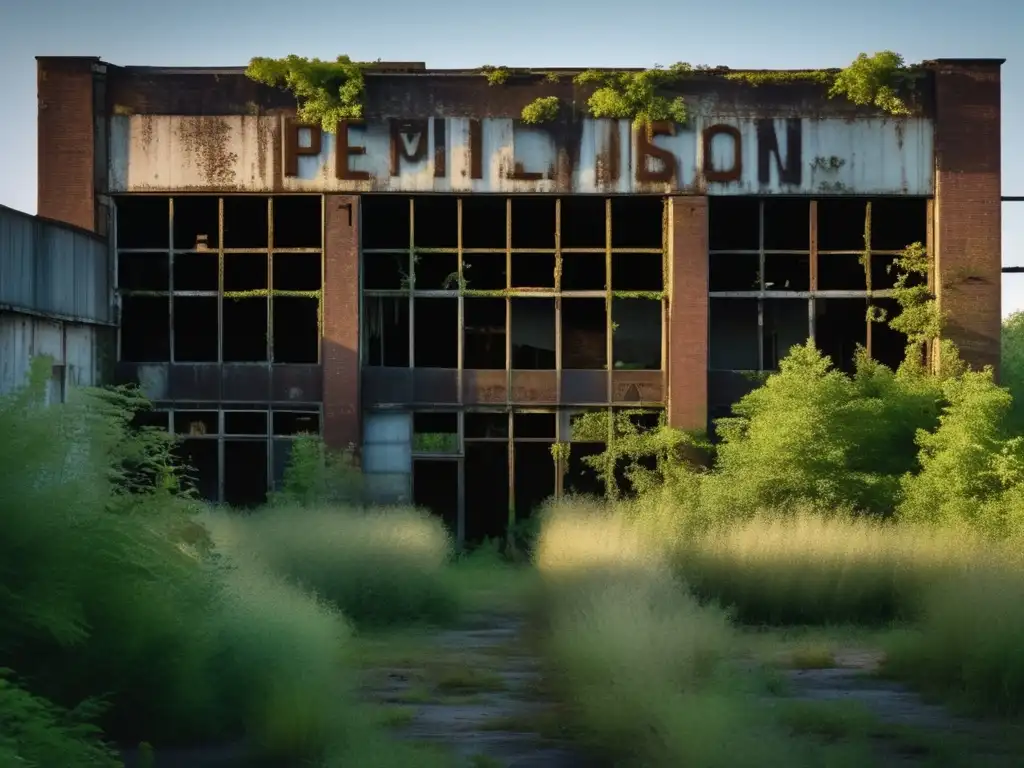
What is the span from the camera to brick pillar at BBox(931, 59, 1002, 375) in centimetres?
3047

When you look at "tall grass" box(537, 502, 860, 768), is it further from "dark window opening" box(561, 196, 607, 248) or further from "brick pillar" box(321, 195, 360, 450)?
"dark window opening" box(561, 196, 607, 248)

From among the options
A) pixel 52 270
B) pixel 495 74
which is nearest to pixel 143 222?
pixel 52 270

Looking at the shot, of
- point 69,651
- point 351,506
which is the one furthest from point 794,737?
point 351,506

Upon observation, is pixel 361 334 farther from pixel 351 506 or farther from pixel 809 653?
pixel 809 653

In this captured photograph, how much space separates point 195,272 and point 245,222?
141cm

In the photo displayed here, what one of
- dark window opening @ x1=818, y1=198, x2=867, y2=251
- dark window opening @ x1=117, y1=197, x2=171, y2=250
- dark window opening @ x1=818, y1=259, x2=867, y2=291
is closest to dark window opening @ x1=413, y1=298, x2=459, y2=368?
dark window opening @ x1=117, y1=197, x2=171, y2=250

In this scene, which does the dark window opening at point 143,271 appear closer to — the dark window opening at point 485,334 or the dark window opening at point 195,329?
the dark window opening at point 195,329

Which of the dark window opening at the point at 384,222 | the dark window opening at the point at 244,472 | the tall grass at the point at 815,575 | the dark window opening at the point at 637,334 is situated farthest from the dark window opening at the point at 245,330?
the tall grass at the point at 815,575

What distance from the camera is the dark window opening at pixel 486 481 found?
102 ft

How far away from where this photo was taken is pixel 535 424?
31.1 metres

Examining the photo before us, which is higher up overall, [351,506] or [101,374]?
[101,374]

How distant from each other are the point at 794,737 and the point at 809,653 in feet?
19.0

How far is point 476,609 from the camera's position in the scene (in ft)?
76.7

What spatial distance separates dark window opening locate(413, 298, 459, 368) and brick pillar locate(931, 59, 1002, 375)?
9.51 metres
